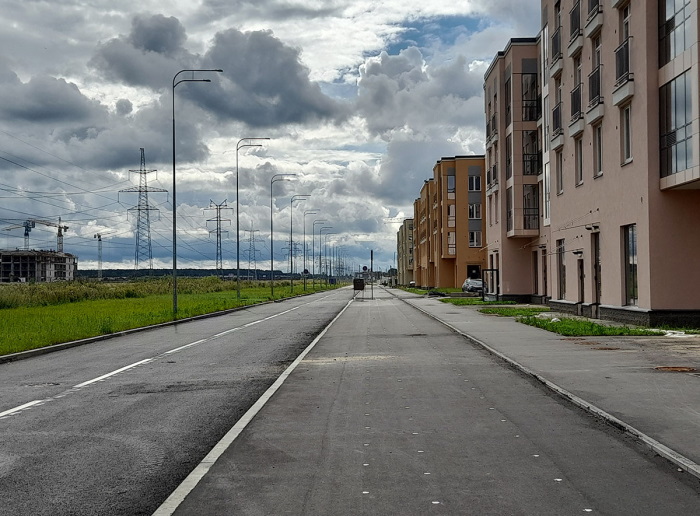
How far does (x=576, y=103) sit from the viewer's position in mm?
29734

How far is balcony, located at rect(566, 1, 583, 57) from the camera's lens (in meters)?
29.1

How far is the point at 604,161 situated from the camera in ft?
86.0

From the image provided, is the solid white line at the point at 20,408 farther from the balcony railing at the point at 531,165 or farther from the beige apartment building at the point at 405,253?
the beige apartment building at the point at 405,253

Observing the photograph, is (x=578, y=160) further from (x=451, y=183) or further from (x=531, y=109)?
(x=451, y=183)

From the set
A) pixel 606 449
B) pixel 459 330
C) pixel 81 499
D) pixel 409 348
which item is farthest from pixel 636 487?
pixel 459 330

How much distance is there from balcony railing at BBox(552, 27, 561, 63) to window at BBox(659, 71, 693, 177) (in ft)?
38.2

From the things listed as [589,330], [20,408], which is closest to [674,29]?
[589,330]

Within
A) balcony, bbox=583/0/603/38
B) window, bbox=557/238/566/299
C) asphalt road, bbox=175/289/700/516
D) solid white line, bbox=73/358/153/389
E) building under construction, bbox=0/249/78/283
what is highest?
balcony, bbox=583/0/603/38

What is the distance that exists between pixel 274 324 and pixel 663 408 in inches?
829

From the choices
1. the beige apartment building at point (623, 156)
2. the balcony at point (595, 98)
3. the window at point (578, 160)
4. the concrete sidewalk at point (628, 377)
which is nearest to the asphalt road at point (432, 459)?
the concrete sidewalk at point (628, 377)

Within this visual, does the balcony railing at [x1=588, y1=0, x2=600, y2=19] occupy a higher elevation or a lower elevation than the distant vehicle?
higher

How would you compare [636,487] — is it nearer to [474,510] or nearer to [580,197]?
[474,510]

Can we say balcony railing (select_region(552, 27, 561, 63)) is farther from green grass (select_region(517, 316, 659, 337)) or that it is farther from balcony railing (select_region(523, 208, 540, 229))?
green grass (select_region(517, 316, 659, 337))

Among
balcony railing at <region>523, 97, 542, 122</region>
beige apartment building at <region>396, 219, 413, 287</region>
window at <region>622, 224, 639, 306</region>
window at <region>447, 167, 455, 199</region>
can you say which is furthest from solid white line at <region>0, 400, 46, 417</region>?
beige apartment building at <region>396, 219, 413, 287</region>
